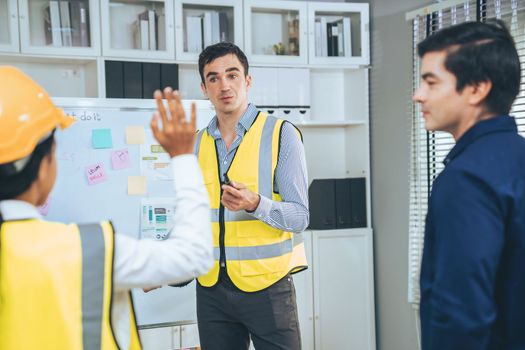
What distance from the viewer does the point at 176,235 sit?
3.87ft

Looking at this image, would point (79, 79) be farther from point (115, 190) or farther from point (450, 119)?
point (450, 119)

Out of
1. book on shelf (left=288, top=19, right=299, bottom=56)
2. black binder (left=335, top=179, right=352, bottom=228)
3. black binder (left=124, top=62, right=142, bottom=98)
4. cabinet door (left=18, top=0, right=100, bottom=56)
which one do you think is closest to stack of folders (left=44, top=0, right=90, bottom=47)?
cabinet door (left=18, top=0, right=100, bottom=56)

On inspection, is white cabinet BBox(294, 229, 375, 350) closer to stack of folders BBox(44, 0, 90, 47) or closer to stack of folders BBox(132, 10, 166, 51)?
stack of folders BBox(132, 10, 166, 51)

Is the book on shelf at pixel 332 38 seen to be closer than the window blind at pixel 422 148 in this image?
No

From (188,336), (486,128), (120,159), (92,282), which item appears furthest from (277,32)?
(92,282)

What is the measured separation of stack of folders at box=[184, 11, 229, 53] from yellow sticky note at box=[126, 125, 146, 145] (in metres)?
0.64

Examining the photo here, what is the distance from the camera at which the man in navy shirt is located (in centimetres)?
117

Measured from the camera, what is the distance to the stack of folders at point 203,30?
3.51 m

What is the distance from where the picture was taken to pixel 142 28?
346cm

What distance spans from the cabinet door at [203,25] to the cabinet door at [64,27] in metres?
0.45

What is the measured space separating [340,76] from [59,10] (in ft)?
5.89

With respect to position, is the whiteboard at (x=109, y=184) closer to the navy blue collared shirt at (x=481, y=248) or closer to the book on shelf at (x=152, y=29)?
the book on shelf at (x=152, y=29)

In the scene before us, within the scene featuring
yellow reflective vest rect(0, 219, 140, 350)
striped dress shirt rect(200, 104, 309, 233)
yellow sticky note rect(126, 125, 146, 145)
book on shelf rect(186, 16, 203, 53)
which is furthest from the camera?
book on shelf rect(186, 16, 203, 53)

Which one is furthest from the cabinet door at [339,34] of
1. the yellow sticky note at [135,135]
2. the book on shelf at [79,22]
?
the book on shelf at [79,22]
